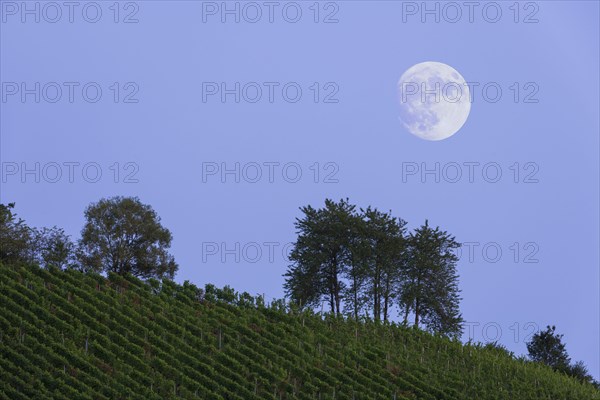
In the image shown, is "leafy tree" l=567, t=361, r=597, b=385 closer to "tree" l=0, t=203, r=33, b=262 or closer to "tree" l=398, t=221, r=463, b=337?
"tree" l=398, t=221, r=463, b=337

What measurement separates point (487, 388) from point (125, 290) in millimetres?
16282

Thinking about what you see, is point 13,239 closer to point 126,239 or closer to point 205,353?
point 126,239

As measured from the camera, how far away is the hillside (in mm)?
37500

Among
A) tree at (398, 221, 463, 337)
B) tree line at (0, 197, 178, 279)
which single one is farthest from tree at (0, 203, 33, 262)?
tree at (398, 221, 463, 337)

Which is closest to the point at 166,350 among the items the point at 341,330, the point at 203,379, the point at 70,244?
the point at 203,379

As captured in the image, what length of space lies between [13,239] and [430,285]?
2760cm

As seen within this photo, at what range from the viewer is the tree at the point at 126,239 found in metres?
72.3

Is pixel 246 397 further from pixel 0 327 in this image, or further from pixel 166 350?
pixel 0 327

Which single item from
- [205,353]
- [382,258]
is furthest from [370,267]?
[205,353]

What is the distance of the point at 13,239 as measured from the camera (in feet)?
228

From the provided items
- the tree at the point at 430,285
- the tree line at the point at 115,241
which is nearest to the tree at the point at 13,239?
the tree line at the point at 115,241

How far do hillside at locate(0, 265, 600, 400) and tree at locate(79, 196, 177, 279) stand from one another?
2296 centimetres

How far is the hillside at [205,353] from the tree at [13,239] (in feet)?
73.8

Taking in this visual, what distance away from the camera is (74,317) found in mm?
41688
